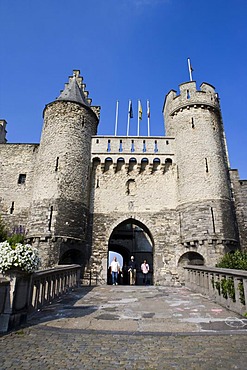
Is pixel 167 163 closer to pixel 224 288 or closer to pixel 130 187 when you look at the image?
pixel 130 187

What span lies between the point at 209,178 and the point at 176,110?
210 inches

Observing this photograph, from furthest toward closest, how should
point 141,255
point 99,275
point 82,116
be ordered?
point 141,255 → point 82,116 → point 99,275

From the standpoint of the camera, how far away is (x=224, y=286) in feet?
17.8

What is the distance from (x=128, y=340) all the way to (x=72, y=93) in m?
15.6

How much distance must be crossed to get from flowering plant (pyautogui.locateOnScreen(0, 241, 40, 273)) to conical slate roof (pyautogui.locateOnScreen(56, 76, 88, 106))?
42.0 ft

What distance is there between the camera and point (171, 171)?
15078 mm

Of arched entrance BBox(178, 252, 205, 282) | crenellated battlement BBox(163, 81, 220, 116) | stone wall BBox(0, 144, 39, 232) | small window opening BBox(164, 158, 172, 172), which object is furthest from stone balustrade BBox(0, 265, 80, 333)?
crenellated battlement BBox(163, 81, 220, 116)

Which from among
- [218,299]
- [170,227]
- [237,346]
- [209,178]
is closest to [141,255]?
→ [170,227]

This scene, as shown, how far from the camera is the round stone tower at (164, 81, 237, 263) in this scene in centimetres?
1218

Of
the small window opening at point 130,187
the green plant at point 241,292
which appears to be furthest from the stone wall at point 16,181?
the green plant at point 241,292

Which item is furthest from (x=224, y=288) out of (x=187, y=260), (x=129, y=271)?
(x=129, y=271)

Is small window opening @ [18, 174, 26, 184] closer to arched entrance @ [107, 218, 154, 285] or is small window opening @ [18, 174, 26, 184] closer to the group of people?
the group of people

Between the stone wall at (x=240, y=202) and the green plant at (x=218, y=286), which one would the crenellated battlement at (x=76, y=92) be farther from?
the green plant at (x=218, y=286)

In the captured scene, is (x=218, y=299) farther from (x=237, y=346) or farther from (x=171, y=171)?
(x=171, y=171)
